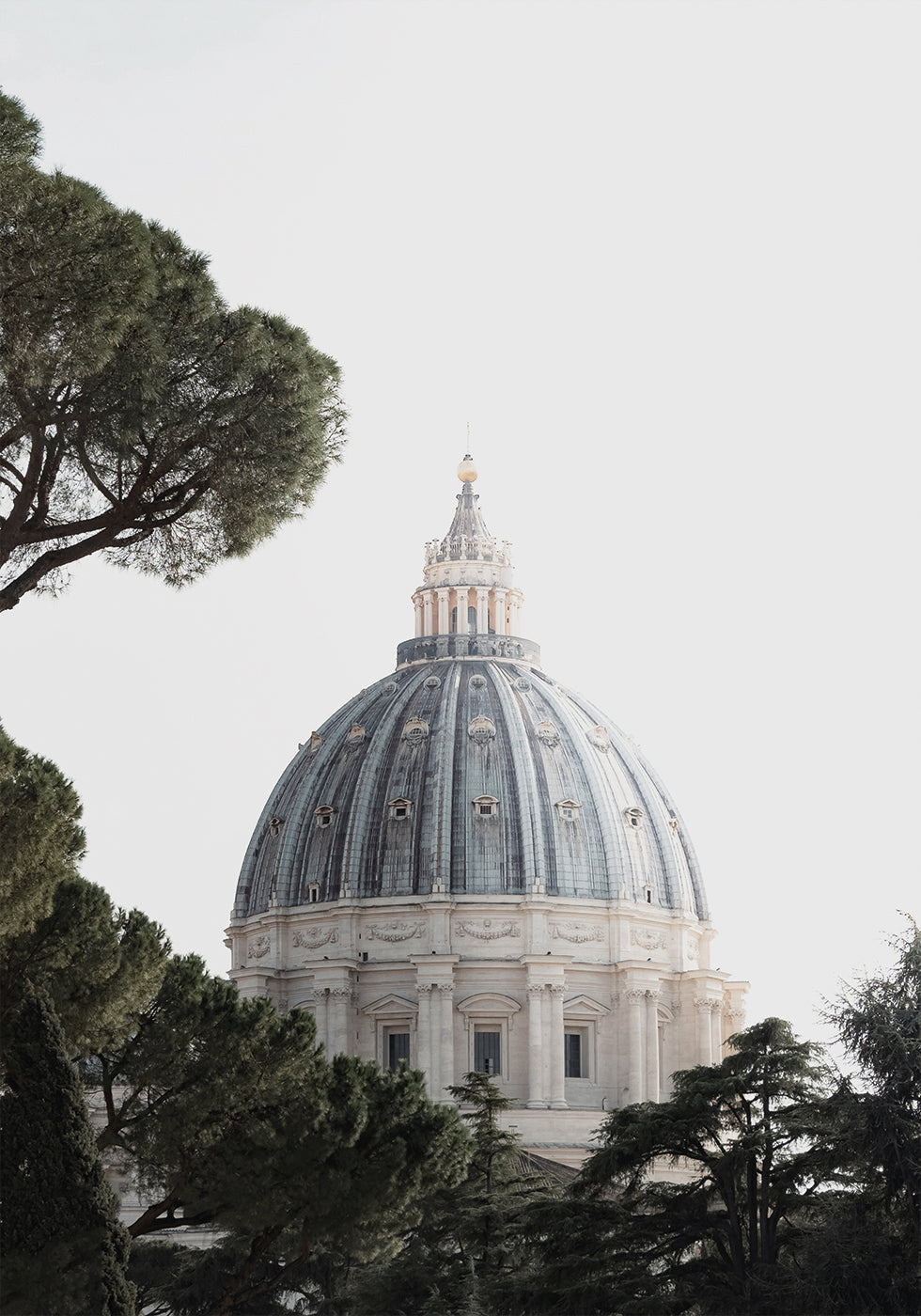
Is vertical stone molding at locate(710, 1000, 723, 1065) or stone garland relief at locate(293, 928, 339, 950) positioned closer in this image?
vertical stone molding at locate(710, 1000, 723, 1065)

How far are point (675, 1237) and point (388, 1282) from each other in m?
7.20

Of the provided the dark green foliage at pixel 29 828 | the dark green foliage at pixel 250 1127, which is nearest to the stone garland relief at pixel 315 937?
the dark green foliage at pixel 250 1127

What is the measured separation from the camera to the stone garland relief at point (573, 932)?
2729 inches

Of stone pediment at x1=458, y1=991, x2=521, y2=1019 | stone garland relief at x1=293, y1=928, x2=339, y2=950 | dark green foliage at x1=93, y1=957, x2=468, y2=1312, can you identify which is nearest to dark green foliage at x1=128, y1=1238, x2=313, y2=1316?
dark green foliage at x1=93, y1=957, x2=468, y2=1312

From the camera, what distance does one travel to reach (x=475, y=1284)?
36250 mm

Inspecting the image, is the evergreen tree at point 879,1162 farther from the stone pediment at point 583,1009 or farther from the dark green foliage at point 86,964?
the stone pediment at point 583,1009

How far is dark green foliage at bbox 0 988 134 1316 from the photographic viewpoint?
59.1 ft

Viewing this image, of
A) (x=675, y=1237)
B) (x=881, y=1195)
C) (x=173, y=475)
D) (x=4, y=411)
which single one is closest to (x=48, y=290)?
(x=4, y=411)

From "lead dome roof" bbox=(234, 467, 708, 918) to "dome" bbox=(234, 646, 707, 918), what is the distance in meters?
0.05

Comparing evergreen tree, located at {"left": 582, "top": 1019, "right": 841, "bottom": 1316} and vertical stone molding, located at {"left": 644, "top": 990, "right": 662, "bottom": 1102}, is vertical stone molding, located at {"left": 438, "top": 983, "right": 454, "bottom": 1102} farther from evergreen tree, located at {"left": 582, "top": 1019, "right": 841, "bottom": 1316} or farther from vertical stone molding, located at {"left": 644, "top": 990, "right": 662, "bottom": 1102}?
evergreen tree, located at {"left": 582, "top": 1019, "right": 841, "bottom": 1316}

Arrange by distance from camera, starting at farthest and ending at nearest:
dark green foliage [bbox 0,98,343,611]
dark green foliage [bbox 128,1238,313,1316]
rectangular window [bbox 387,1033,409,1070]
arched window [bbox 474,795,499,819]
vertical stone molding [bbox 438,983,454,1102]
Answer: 1. arched window [bbox 474,795,499,819]
2. rectangular window [bbox 387,1033,409,1070]
3. vertical stone molding [bbox 438,983,454,1102]
4. dark green foliage [bbox 128,1238,313,1316]
5. dark green foliage [bbox 0,98,343,611]

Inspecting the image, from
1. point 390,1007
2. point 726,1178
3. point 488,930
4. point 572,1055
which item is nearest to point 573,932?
point 488,930

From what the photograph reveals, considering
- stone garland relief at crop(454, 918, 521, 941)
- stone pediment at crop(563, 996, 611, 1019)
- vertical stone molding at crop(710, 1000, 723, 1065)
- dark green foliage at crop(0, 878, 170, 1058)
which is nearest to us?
dark green foliage at crop(0, 878, 170, 1058)

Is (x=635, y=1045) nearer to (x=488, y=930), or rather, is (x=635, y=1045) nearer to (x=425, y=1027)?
(x=488, y=930)
